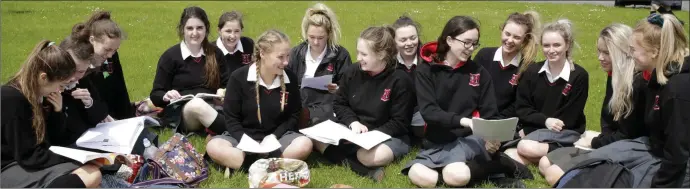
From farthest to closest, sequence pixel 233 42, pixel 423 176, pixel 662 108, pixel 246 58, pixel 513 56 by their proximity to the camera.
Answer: pixel 246 58
pixel 233 42
pixel 513 56
pixel 423 176
pixel 662 108

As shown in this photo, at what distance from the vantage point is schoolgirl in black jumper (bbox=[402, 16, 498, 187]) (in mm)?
5023

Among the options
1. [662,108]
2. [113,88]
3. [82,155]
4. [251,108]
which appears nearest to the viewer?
[662,108]

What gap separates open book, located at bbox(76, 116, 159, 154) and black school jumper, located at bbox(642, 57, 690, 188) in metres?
3.43

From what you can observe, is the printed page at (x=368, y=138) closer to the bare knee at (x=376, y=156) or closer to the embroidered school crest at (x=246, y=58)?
the bare knee at (x=376, y=156)

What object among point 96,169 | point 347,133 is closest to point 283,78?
point 347,133

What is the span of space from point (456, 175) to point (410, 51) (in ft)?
4.47

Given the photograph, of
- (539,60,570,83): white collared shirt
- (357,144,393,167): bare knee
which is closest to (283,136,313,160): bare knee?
(357,144,393,167): bare knee

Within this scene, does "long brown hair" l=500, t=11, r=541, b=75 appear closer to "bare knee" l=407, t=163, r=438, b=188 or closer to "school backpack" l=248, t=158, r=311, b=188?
"bare knee" l=407, t=163, r=438, b=188

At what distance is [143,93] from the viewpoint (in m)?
8.30

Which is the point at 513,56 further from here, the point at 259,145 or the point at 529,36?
the point at 259,145

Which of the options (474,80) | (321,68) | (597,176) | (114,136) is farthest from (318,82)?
(597,176)

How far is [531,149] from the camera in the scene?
5395 mm

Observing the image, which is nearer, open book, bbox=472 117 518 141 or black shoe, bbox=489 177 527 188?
open book, bbox=472 117 518 141

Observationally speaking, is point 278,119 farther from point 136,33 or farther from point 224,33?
point 136,33
